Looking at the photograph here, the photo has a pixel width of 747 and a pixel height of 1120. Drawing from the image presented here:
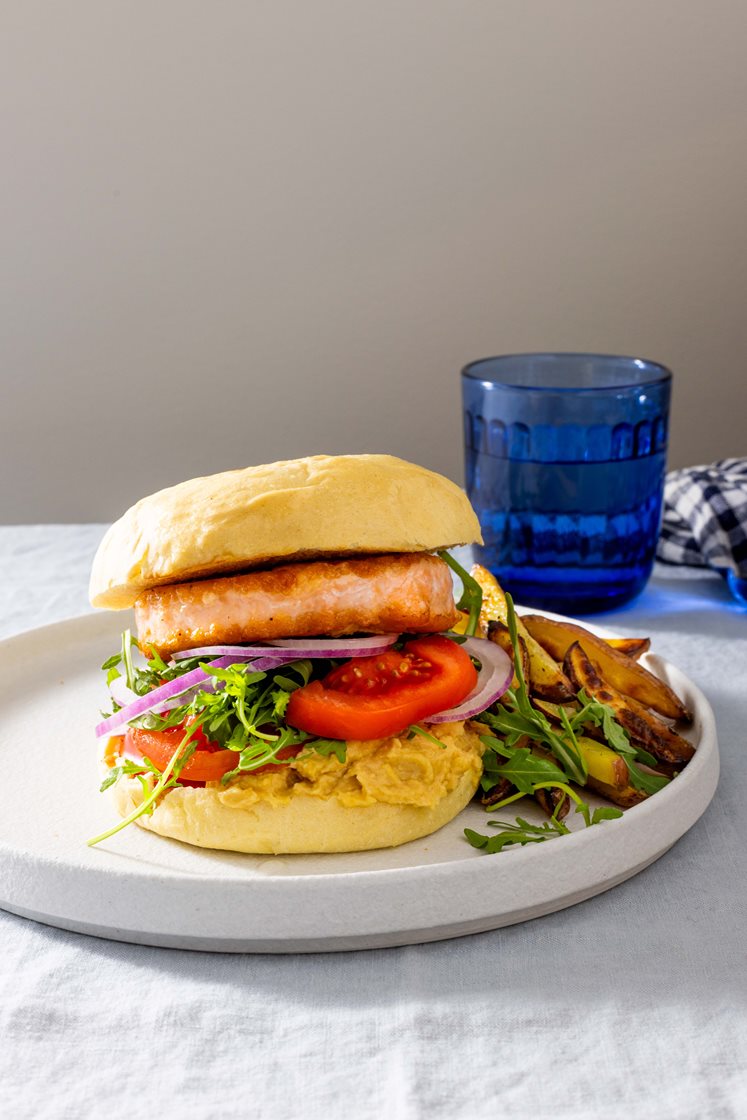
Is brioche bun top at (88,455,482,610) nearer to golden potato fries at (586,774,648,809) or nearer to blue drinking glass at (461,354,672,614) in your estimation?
golden potato fries at (586,774,648,809)

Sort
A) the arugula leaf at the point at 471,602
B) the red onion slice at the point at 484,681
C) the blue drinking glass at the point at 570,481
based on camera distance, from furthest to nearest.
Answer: the blue drinking glass at the point at 570,481, the arugula leaf at the point at 471,602, the red onion slice at the point at 484,681

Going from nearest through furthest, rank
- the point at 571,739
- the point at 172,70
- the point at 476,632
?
the point at 571,739 < the point at 476,632 < the point at 172,70

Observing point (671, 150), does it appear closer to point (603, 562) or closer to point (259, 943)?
point (603, 562)

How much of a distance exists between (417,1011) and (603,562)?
2.12 meters

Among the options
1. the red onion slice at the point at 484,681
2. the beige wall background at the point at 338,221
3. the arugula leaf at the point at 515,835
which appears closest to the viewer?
the arugula leaf at the point at 515,835

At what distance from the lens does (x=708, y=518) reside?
12.7 feet

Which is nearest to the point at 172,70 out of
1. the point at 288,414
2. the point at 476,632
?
the point at 288,414

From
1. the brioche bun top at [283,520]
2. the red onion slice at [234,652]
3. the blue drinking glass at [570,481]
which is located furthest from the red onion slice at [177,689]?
the blue drinking glass at [570,481]

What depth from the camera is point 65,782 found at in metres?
2.43

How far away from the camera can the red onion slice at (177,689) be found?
7.14ft

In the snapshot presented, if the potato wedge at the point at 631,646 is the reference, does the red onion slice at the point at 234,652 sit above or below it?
above

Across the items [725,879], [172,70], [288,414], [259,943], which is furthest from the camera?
[288,414]

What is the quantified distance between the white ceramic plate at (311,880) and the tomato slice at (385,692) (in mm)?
231

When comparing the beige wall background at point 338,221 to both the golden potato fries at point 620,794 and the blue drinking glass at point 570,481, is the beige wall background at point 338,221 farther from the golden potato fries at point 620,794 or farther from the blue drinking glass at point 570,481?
the golden potato fries at point 620,794
